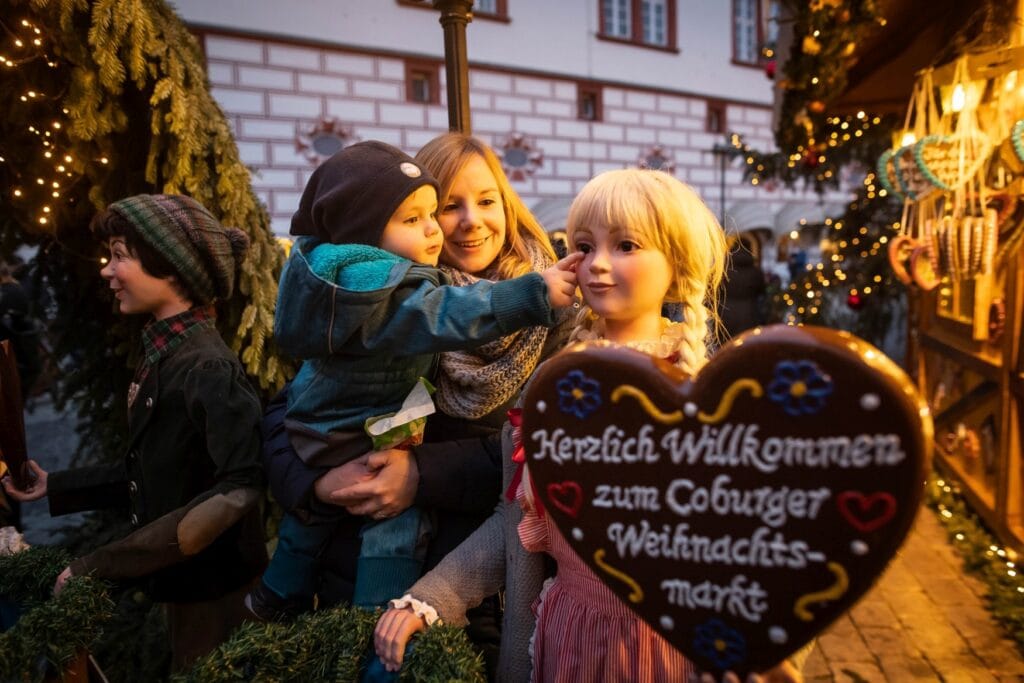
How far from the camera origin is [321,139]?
10.2 meters

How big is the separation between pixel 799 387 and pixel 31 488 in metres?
2.09

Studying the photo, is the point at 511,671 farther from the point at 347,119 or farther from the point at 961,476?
the point at 347,119

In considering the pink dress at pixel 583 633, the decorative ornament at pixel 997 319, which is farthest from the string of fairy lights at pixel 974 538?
the pink dress at pixel 583 633

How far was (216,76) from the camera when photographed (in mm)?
9500

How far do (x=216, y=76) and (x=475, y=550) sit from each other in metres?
9.86

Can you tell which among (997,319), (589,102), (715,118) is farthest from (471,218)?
(715,118)

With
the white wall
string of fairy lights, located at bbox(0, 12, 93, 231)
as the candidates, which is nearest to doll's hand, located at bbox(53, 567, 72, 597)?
string of fairy lights, located at bbox(0, 12, 93, 231)

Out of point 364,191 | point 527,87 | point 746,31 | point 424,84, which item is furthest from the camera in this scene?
point 746,31

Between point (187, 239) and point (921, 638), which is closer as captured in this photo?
point (187, 239)

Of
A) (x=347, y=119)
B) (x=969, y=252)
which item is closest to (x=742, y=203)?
(x=347, y=119)

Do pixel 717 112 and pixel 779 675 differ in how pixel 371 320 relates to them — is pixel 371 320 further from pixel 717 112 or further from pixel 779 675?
pixel 717 112

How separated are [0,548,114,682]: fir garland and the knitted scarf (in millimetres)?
854

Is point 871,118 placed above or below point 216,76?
below

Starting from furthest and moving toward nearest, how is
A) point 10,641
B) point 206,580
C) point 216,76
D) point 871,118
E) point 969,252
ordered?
point 216,76 → point 871,118 → point 969,252 → point 206,580 → point 10,641
